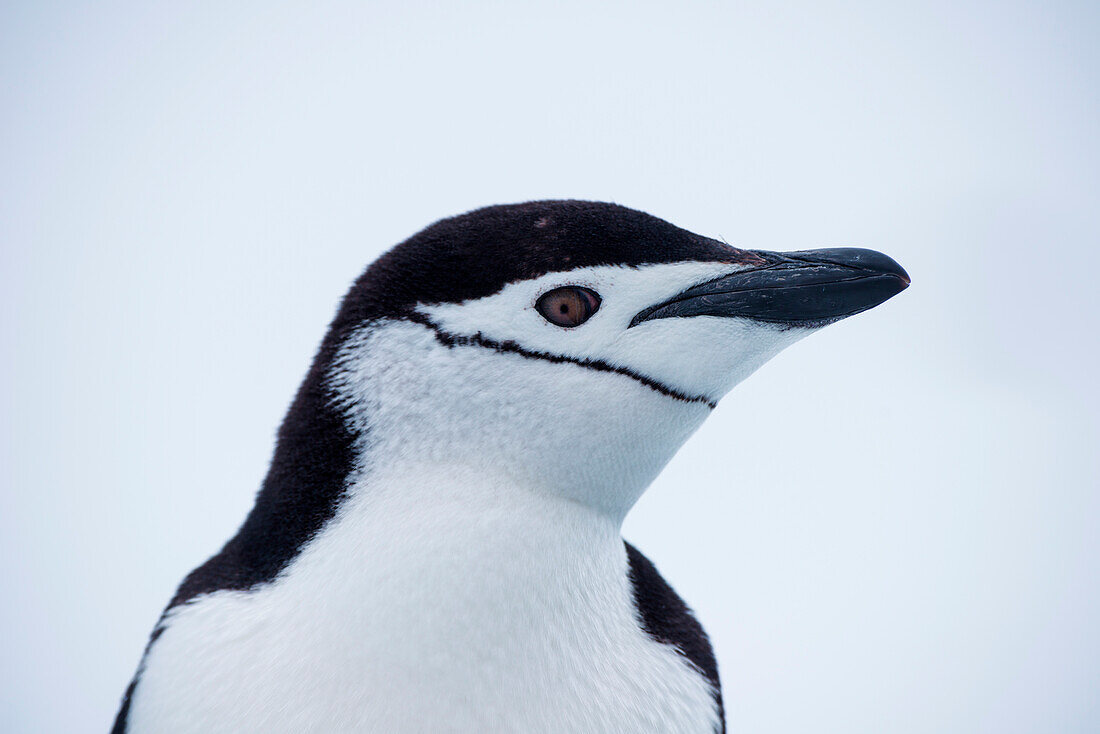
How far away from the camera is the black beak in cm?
88

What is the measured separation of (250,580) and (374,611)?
0.17 m

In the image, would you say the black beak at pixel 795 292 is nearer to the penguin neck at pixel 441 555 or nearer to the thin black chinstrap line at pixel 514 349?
the thin black chinstrap line at pixel 514 349

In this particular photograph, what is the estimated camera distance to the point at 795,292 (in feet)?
2.94

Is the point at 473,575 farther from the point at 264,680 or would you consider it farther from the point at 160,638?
the point at 160,638

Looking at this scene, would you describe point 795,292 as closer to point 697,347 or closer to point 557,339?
point 697,347

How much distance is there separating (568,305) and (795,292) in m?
0.23

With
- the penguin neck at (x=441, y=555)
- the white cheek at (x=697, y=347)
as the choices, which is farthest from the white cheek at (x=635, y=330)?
the penguin neck at (x=441, y=555)

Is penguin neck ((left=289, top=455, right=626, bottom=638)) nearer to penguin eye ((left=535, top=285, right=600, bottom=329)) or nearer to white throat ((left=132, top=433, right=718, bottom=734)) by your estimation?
white throat ((left=132, top=433, right=718, bottom=734))

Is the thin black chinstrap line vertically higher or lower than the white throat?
higher

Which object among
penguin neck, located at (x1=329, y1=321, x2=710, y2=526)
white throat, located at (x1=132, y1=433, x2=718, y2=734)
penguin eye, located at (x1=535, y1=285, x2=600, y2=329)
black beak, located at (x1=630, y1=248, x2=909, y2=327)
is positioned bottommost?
white throat, located at (x1=132, y1=433, x2=718, y2=734)

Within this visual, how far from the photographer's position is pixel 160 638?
36.5 inches

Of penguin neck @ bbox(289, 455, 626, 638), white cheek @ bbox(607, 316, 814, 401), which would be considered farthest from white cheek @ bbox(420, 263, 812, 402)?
penguin neck @ bbox(289, 455, 626, 638)

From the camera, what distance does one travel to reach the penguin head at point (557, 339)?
84cm

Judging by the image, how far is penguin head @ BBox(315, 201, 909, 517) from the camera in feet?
2.76
